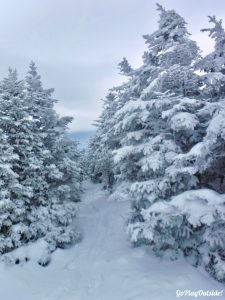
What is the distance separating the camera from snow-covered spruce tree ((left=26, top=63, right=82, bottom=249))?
20906mm

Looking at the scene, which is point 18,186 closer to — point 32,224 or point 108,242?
point 32,224

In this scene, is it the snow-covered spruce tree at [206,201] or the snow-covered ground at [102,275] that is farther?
the snow-covered ground at [102,275]

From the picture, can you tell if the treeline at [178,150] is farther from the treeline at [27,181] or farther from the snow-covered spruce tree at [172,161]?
the treeline at [27,181]

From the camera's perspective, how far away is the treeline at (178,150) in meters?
12.0

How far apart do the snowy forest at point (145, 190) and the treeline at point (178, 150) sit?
53 mm

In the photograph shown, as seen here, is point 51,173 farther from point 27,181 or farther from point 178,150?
point 178,150

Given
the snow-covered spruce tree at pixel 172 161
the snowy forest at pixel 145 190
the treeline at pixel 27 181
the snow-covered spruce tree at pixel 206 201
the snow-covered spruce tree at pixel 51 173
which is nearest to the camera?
the snow-covered spruce tree at pixel 206 201

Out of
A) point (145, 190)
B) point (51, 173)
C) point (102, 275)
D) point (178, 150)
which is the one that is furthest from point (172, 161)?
point (51, 173)

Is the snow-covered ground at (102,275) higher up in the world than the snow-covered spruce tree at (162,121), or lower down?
lower down

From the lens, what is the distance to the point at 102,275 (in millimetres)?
16766

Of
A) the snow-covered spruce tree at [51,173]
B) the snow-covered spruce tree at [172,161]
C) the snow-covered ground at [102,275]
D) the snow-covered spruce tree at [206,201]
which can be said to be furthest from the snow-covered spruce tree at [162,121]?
the snow-covered spruce tree at [51,173]

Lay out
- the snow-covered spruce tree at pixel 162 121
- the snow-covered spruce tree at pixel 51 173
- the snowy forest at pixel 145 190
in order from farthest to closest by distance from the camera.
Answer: the snow-covered spruce tree at pixel 51 173
the snow-covered spruce tree at pixel 162 121
the snowy forest at pixel 145 190

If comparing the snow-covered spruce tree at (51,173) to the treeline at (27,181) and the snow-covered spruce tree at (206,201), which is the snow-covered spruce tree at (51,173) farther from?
the snow-covered spruce tree at (206,201)

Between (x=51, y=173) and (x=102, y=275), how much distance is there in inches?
313
